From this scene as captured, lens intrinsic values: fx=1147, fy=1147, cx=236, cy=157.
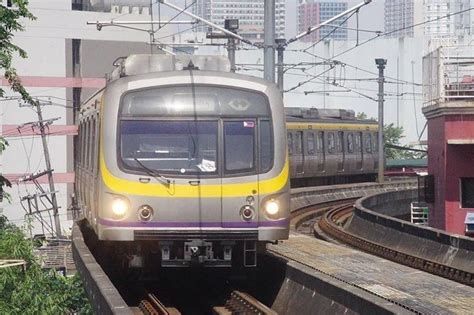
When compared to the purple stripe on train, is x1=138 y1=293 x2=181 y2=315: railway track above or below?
below

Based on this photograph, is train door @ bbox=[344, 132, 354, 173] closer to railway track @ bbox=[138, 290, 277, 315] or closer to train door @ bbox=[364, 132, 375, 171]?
train door @ bbox=[364, 132, 375, 171]

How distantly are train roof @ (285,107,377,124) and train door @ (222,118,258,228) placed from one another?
1047 inches

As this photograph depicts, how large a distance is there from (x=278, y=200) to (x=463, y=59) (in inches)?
544

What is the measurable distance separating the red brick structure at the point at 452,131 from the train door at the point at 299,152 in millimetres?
13412

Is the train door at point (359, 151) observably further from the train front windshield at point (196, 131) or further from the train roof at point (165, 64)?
the train front windshield at point (196, 131)

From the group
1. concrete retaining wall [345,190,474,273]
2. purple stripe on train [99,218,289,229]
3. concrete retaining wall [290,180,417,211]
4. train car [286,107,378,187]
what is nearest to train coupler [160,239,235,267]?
purple stripe on train [99,218,289,229]

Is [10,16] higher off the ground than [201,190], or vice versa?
[10,16]

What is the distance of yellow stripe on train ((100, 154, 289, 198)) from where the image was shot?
13.3 m

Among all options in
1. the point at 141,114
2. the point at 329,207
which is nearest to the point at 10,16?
the point at 141,114

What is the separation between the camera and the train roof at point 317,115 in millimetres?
42166

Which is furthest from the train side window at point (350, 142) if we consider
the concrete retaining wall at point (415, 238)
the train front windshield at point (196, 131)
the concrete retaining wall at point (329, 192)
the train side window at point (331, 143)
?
the train front windshield at point (196, 131)

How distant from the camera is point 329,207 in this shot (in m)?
37.8

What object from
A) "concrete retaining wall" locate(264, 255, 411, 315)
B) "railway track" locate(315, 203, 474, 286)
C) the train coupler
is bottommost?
"railway track" locate(315, 203, 474, 286)

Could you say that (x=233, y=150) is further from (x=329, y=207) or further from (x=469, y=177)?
(x=329, y=207)
